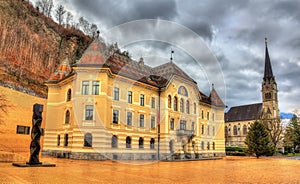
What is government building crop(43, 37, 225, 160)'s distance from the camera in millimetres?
29578

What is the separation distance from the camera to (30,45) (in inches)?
2576

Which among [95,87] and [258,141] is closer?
[95,87]

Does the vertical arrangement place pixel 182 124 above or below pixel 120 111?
below

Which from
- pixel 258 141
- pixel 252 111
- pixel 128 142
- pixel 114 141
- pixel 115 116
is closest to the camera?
pixel 114 141

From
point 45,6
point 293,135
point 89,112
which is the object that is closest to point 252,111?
point 293,135

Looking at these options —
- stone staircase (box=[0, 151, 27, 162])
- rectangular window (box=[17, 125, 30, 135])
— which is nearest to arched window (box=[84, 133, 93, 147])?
stone staircase (box=[0, 151, 27, 162])

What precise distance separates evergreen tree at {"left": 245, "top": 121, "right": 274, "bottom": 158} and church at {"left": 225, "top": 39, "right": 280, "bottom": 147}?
52.6 m

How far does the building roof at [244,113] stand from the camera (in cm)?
9550

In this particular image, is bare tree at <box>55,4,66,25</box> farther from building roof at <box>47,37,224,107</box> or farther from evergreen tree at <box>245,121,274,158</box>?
evergreen tree at <box>245,121,274,158</box>

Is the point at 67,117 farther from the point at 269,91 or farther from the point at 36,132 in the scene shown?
the point at 269,91

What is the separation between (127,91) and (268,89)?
80.8 metres

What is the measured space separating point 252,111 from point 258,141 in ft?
188

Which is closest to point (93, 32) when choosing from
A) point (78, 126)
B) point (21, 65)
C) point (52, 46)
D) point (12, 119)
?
point (52, 46)

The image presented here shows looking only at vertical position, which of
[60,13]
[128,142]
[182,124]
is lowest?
[128,142]
